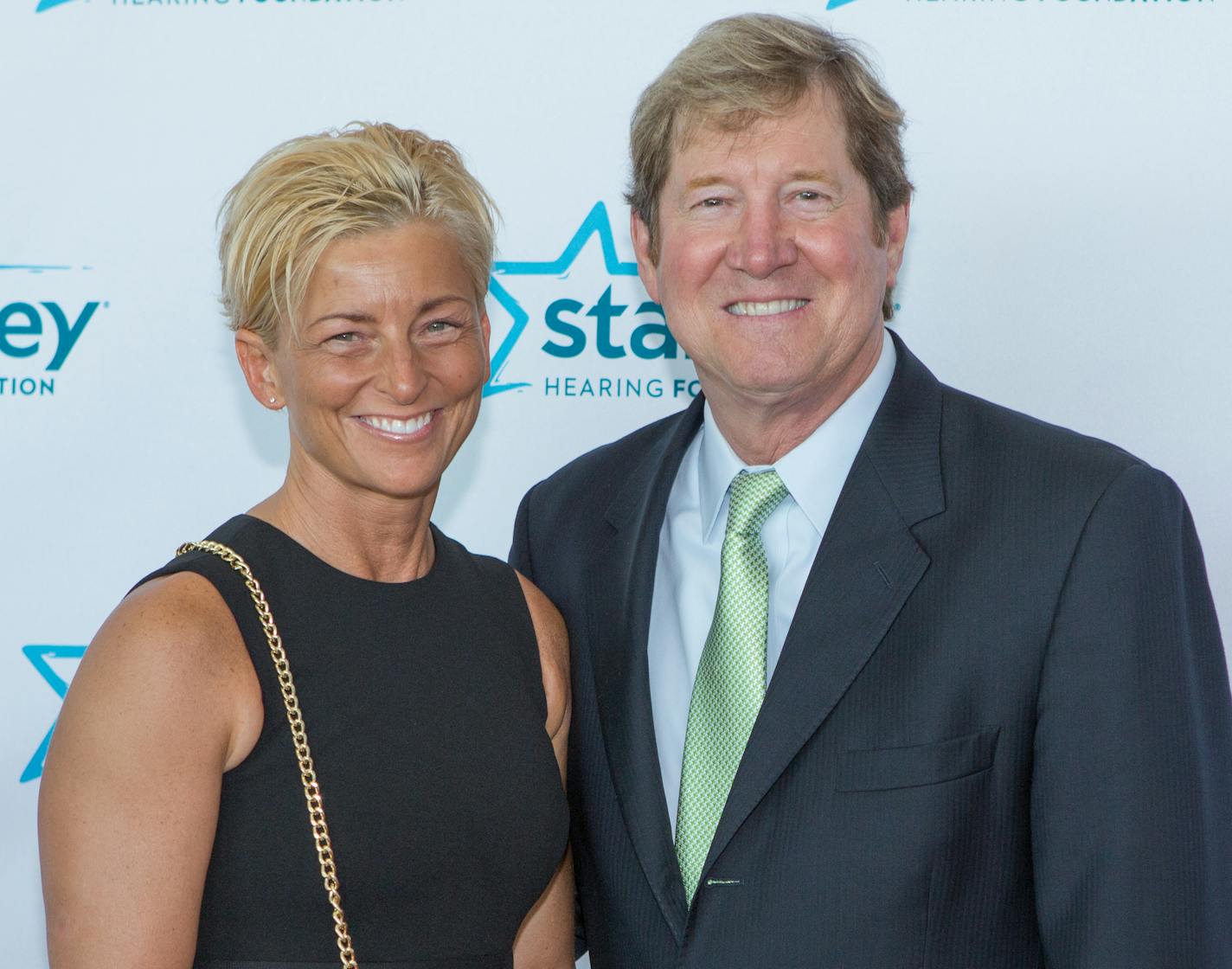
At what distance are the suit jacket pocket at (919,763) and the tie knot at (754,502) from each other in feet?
1.13

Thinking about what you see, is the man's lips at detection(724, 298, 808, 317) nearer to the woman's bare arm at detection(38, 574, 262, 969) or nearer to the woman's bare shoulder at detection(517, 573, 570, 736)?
the woman's bare shoulder at detection(517, 573, 570, 736)

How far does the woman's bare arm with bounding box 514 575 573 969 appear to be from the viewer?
2.05m

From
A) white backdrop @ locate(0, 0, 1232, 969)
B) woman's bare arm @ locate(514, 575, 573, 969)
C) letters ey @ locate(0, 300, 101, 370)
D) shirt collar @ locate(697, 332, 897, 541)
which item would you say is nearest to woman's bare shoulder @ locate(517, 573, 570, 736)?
woman's bare arm @ locate(514, 575, 573, 969)

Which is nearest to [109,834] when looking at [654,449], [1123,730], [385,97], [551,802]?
[551,802]

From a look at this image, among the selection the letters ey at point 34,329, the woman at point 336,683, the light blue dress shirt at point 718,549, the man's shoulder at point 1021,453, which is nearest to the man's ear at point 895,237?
the light blue dress shirt at point 718,549

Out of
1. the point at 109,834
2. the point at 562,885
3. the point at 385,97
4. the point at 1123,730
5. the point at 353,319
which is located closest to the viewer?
the point at 109,834

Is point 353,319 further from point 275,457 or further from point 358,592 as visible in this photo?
point 275,457

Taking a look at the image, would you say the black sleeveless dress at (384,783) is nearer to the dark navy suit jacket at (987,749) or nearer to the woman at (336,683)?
the woman at (336,683)

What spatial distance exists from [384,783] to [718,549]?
0.55 meters

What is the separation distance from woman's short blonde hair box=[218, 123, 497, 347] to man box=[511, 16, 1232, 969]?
0.37 meters

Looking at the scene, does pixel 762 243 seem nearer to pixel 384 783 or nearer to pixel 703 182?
pixel 703 182

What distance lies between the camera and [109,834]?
5.17 ft

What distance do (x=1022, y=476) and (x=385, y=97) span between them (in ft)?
5.08

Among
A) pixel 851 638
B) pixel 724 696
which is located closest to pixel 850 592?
pixel 851 638
